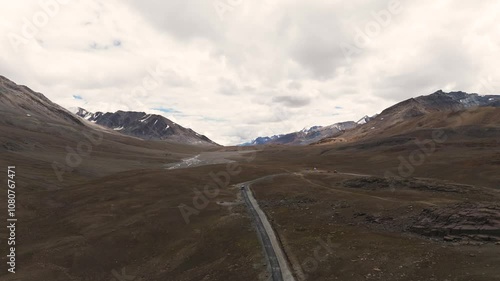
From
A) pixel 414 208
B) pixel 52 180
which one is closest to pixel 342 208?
pixel 414 208

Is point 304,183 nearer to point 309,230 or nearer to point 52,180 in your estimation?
point 309,230

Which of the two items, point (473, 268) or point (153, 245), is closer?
point (473, 268)

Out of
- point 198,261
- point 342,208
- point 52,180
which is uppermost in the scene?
point 52,180

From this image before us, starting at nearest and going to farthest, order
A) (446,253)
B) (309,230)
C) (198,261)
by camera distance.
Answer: (446,253), (198,261), (309,230)

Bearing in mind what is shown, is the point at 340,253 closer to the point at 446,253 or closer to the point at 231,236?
the point at 446,253

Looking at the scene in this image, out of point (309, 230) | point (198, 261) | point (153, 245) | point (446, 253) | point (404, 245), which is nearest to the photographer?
point (446, 253)

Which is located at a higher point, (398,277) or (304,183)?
(304,183)
